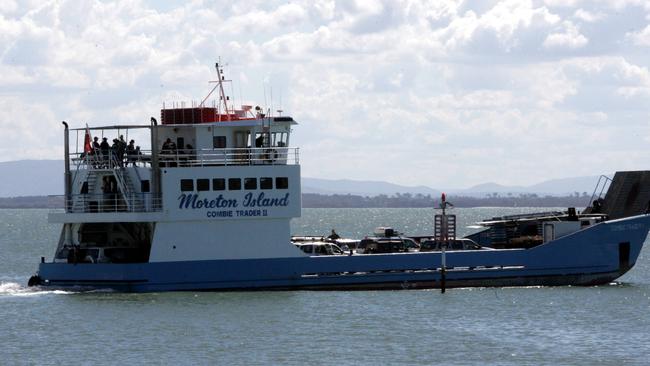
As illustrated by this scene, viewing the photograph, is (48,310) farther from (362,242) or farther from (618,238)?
(618,238)

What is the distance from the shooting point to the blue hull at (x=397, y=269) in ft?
130

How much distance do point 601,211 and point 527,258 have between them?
26.4 ft

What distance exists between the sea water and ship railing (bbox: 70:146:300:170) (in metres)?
3.92

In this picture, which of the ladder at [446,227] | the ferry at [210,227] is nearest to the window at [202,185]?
the ferry at [210,227]

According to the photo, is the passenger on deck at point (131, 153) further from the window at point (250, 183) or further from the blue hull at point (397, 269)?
the window at point (250, 183)

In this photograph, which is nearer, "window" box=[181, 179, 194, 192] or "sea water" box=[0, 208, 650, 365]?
"sea water" box=[0, 208, 650, 365]

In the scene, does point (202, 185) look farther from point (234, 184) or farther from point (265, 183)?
point (265, 183)

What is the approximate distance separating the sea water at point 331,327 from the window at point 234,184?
10.3 ft

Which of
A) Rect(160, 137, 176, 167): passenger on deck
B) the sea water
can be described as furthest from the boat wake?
Rect(160, 137, 176, 167): passenger on deck

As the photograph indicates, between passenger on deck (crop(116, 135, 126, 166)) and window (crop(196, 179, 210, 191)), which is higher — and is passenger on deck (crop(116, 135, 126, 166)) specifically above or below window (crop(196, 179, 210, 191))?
above

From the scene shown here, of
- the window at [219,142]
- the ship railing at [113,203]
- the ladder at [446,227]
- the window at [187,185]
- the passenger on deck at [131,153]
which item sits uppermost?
the window at [219,142]

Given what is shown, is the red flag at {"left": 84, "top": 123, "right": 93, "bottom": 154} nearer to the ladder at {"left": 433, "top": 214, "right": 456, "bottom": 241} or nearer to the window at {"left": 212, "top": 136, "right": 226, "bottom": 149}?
the window at {"left": 212, "top": 136, "right": 226, "bottom": 149}

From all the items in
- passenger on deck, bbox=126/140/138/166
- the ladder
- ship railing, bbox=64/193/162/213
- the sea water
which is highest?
passenger on deck, bbox=126/140/138/166

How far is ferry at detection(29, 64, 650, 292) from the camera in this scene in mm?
39531
